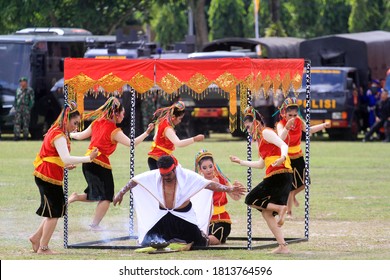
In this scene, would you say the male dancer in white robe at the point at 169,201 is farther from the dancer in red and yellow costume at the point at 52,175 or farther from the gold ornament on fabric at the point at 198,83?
the gold ornament on fabric at the point at 198,83

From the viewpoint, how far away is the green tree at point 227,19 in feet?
202

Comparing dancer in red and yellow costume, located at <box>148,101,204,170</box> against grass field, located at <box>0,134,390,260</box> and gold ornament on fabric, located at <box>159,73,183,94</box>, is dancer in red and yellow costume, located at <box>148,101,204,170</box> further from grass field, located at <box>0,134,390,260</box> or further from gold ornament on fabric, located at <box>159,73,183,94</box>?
grass field, located at <box>0,134,390,260</box>

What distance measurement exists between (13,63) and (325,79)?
9.56 m

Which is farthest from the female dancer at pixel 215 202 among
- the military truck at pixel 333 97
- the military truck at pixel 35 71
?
the military truck at pixel 35 71

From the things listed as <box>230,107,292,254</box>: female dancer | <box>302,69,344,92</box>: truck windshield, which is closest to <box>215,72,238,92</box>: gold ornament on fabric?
<box>230,107,292,254</box>: female dancer

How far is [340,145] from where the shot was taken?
122 ft

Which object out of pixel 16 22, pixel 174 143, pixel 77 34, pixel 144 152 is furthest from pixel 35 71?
pixel 174 143

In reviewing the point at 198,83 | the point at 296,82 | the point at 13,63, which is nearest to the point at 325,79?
the point at 13,63

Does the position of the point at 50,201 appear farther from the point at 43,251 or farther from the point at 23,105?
the point at 23,105

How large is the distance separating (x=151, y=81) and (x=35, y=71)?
84.4 feet

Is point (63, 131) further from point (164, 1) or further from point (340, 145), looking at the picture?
point (164, 1)

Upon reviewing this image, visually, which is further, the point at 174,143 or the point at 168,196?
the point at 174,143

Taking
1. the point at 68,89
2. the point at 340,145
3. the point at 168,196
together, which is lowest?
the point at 340,145

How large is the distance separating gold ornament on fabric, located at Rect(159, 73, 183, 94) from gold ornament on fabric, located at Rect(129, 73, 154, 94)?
0.44 feet
